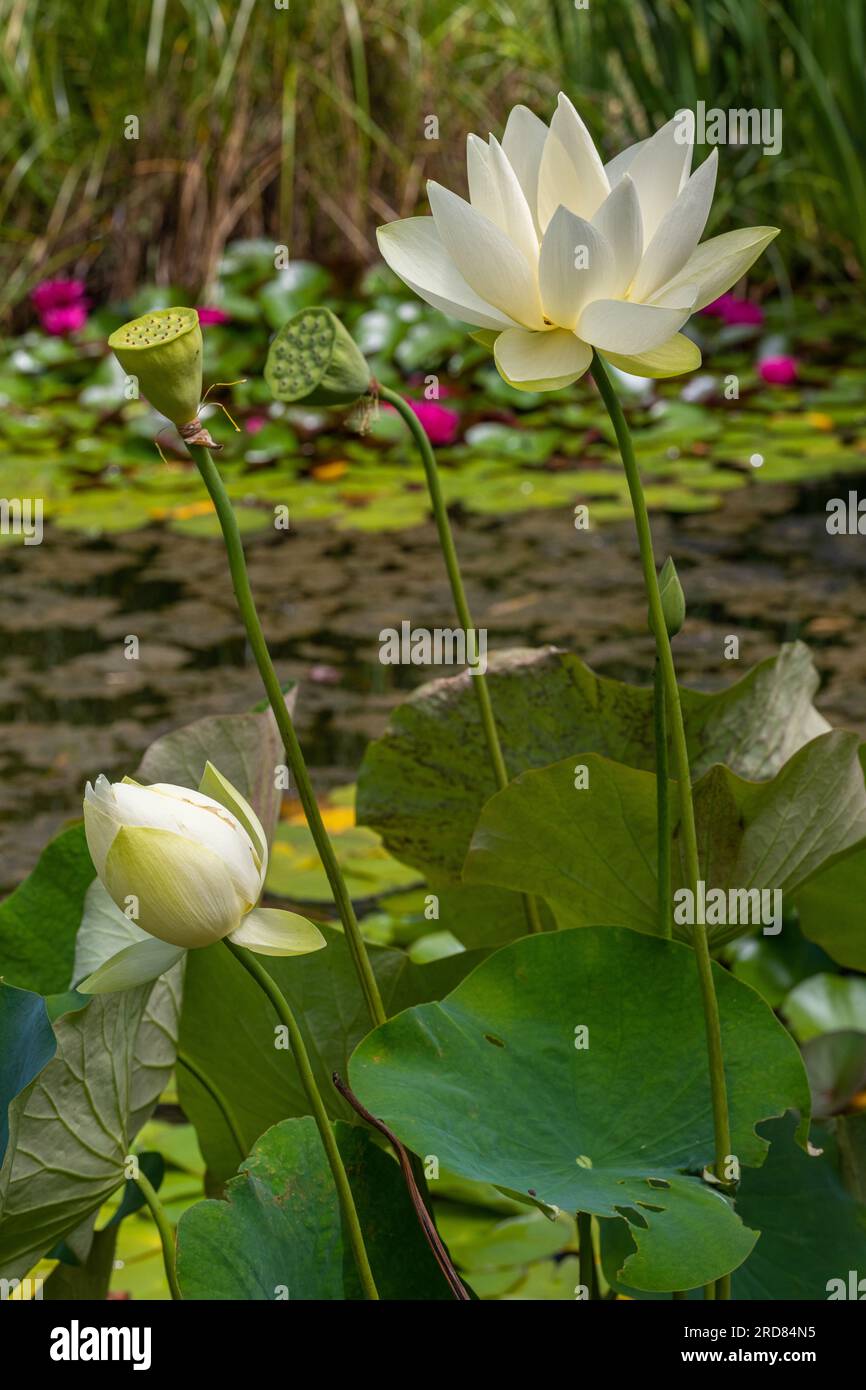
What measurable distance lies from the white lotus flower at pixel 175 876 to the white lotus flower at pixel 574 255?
20 centimetres

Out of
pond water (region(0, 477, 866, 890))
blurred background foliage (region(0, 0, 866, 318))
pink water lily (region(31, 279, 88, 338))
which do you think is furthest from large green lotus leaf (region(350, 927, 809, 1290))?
pink water lily (region(31, 279, 88, 338))

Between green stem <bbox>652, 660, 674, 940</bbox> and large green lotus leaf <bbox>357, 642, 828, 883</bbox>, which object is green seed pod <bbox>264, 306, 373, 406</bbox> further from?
large green lotus leaf <bbox>357, 642, 828, 883</bbox>

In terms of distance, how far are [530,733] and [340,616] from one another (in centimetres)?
200

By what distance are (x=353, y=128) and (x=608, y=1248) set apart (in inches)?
174

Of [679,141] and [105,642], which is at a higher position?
[105,642]

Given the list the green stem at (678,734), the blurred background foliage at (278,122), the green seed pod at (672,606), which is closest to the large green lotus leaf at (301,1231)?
the green stem at (678,734)

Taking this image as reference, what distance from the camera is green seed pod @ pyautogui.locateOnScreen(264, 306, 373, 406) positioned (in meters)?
0.57

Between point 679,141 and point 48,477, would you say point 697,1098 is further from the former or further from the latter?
point 48,477

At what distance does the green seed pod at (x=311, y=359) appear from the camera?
1.88 ft

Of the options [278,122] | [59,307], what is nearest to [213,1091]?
[59,307]

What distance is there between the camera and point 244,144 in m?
4.63

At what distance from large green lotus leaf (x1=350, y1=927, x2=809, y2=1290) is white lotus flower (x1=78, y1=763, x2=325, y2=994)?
3.8 inches

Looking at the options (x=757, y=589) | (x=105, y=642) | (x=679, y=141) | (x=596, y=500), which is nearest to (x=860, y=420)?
(x=596, y=500)

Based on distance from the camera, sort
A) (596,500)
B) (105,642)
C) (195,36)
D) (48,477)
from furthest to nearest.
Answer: (195,36), (48,477), (596,500), (105,642)
